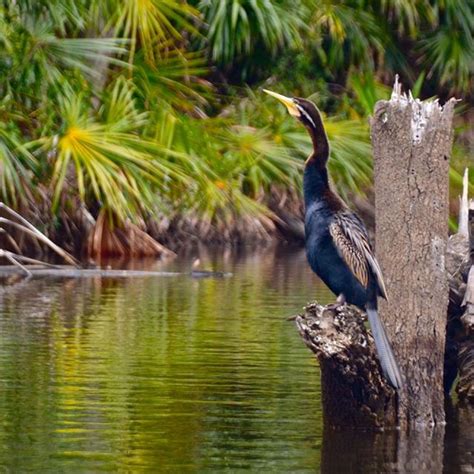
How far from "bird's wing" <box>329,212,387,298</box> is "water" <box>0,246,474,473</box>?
77 centimetres

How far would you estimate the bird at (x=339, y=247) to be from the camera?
331 inches

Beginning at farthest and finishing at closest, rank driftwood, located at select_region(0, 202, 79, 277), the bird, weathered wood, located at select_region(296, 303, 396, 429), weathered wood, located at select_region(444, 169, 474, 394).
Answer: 1. driftwood, located at select_region(0, 202, 79, 277)
2. weathered wood, located at select_region(444, 169, 474, 394)
3. the bird
4. weathered wood, located at select_region(296, 303, 396, 429)

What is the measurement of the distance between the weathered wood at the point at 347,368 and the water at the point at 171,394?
0.14m

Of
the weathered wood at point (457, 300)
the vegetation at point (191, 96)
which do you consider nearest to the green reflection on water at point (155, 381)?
the weathered wood at point (457, 300)

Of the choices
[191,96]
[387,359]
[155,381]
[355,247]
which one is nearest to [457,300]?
[355,247]

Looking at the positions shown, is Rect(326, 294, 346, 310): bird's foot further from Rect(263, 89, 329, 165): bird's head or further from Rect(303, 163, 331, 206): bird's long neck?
Rect(263, 89, 329, 165): bird's head

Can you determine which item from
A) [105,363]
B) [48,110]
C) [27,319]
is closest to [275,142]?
[48,110]

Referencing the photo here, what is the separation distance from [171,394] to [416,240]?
5.62 feet

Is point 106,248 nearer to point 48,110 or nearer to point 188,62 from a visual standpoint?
point 48,110

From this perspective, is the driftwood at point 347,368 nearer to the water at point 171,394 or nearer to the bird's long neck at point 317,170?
A: the water at point 171,394

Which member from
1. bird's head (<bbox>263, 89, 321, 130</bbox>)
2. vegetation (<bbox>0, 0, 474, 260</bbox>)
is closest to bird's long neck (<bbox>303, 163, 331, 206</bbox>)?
bird's head (<bbox>263, 89, 321, 130</bbox>)

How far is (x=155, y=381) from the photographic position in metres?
9.92

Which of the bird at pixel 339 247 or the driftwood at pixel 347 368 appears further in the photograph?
the bird at pixel 339 247

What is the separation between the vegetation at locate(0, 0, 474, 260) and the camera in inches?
765
